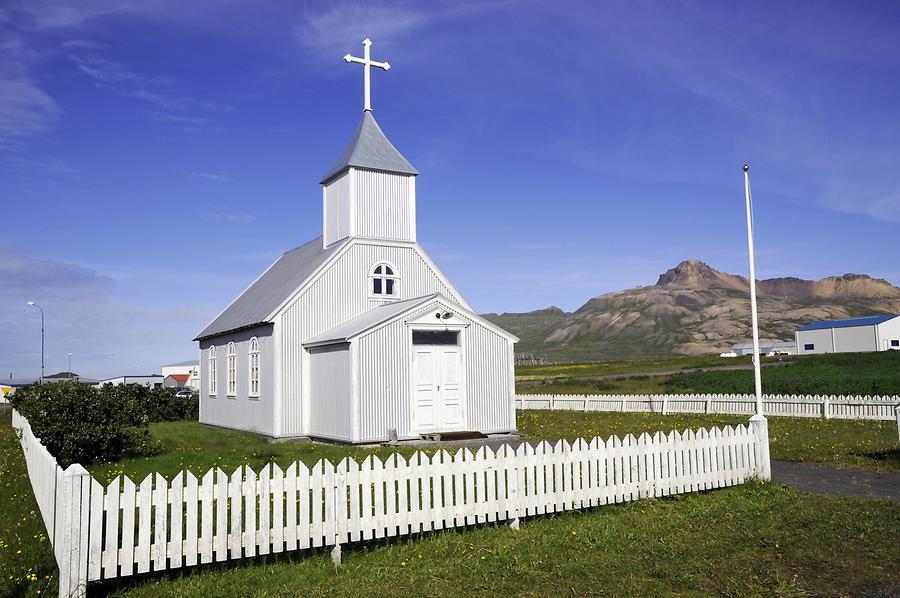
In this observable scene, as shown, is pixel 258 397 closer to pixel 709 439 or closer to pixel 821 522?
pixel 709 439

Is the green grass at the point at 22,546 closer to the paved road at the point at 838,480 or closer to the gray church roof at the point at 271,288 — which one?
the gray church roof at the point at 271,288

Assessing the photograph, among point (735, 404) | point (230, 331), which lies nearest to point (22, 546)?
point (230, 331)

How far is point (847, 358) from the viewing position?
2122 inches

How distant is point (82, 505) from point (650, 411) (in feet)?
90.4

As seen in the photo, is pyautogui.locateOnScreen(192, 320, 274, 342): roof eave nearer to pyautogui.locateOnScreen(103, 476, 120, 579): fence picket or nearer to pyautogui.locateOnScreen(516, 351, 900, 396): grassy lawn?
pyautogui.locateOnScreen(103, 476, 120, 579): fence picket

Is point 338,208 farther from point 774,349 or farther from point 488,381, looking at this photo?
point 774,349

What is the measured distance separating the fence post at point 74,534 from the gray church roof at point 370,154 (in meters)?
17.8

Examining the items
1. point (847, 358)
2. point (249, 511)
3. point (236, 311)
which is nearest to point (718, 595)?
point (249, 511)

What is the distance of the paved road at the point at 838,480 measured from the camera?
470 inches

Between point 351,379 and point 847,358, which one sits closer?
point 351,379

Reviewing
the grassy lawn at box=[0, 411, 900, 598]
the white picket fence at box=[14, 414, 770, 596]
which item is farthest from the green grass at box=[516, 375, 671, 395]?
the grassy lawn at box=[0, 411, 900, 598]

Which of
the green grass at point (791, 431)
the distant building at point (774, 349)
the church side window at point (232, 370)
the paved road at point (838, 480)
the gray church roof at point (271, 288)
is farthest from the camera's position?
the distant building at point (774, 349)

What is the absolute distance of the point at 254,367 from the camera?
24375 millimetres

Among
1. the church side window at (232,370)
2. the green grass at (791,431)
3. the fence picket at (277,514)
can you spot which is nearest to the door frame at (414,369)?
the green grass at (791,431)
